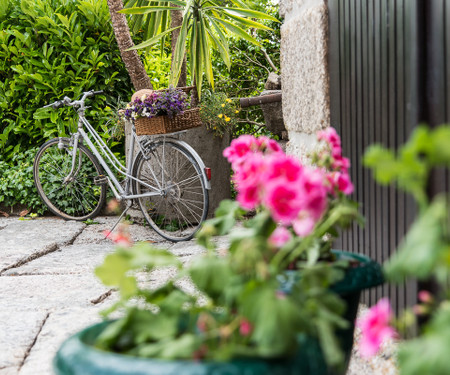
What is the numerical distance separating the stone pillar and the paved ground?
3.21 feet

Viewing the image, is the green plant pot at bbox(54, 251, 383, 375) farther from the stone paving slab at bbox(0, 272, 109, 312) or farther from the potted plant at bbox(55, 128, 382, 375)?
the stone paving slab at bbox(0, 272, 109, 312)

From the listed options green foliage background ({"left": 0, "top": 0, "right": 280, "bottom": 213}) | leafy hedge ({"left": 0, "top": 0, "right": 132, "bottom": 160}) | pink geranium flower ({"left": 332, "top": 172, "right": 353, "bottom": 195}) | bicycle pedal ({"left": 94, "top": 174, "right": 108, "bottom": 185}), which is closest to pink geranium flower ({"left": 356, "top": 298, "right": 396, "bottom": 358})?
pink geranium flower ({"left": 332, "top": 172, "right": 353, "bottom": 195})

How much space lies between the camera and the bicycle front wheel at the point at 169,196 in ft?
13.4

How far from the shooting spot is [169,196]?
398cm

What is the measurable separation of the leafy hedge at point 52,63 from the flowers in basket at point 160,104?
1421 mm

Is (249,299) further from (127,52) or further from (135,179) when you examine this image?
(127,52)

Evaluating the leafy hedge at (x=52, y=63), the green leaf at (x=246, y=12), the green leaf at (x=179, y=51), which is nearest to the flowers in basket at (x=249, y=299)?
the green leaf at (x=179, y=51)

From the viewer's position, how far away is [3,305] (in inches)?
96.9

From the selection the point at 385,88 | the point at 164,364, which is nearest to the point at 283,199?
the point at 164,364

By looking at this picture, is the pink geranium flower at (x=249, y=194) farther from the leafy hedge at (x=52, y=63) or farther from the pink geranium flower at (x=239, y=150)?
the leafy hedge at (x=52, y=63)

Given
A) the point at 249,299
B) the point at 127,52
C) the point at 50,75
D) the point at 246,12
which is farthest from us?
the point at 50,75

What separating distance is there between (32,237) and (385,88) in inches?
124

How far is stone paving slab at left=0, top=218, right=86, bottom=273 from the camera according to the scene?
3.54 meters

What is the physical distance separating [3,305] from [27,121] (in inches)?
125
